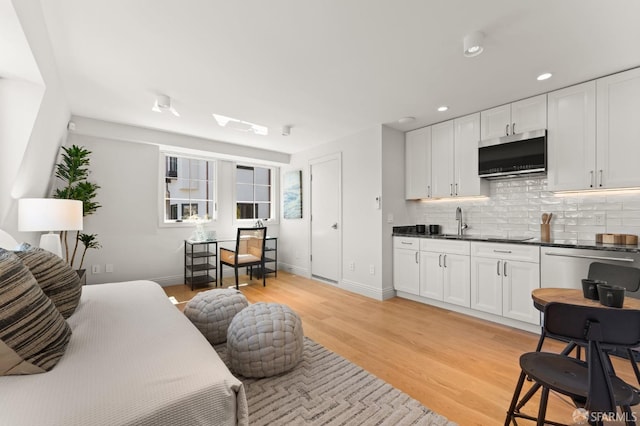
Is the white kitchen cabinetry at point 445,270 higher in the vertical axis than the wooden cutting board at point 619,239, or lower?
lower

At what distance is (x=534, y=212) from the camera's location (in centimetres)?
329

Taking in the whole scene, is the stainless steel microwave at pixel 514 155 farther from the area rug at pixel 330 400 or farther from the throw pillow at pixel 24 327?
the throw pillow at pixel 24 327

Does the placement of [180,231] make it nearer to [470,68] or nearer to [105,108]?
[105,108]

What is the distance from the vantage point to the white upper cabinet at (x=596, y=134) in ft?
8.23

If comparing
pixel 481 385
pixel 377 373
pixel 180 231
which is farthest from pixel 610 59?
pixel 180 231

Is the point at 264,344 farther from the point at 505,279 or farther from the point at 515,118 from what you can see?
the point at 515,118

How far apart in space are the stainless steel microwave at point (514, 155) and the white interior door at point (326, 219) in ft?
6.85

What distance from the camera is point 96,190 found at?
12.9ft

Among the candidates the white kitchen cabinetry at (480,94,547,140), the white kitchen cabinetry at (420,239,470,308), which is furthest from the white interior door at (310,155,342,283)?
the white kitchen cabinetry at (480,94,547,140)

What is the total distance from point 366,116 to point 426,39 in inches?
63.1

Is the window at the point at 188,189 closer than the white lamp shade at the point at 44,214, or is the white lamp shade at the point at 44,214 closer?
the white lamp shade at the point at 44,214

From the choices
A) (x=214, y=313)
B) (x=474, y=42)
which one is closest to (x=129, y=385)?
(x=214, y=313)

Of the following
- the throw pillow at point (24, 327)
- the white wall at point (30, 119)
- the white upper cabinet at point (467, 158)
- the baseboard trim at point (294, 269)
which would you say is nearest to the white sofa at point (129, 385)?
the throw pillow at point (24, 327)

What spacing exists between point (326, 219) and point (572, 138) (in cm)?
330
